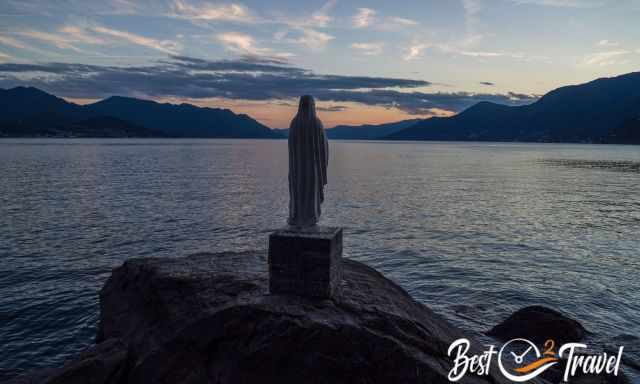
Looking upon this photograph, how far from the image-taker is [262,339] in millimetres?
8953

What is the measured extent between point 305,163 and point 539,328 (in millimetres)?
10239

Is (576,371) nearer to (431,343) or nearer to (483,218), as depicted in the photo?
(431,343)

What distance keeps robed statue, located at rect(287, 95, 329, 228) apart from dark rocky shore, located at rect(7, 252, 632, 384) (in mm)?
2121

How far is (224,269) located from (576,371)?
1090cm

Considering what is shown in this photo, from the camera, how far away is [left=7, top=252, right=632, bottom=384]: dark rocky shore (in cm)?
866

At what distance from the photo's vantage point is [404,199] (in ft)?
144

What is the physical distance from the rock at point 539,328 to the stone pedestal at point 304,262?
815 centimetres

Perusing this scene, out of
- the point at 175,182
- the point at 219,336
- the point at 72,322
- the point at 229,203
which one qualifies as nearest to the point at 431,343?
the point at 219,336

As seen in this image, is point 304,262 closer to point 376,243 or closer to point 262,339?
point 262,339

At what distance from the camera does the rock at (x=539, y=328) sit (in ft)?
46.3

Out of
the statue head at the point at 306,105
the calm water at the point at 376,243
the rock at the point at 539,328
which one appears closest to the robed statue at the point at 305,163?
the statue head at the point at 306,105
